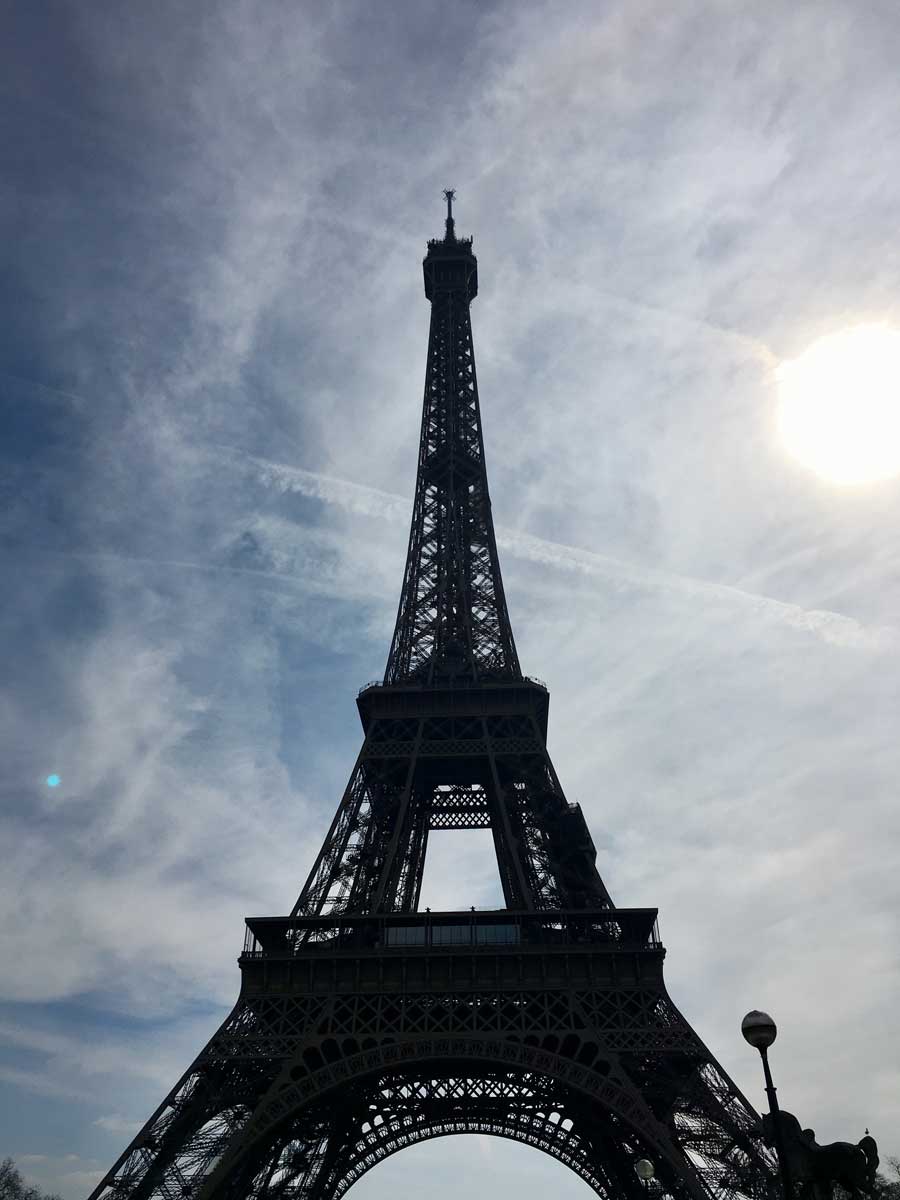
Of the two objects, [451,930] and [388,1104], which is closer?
[451,930]

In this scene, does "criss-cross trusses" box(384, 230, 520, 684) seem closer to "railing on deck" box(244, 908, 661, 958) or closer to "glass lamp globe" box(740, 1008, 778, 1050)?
"railing on deck" box(244, 908, 661, 958)

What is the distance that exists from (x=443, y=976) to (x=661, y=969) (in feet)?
30.8

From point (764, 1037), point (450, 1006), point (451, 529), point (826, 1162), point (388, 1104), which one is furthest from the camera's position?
A: point (451, 529)

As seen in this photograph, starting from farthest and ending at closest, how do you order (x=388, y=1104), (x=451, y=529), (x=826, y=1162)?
(x=451, y=529) → (x=388, y=1104) → (x=826, y=1162)

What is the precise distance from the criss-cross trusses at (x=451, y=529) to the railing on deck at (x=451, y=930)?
15.4 metres

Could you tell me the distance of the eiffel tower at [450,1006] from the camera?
37844mm

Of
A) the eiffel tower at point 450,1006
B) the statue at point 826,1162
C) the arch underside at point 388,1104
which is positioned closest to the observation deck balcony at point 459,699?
the eiffel tower at point 450,1006

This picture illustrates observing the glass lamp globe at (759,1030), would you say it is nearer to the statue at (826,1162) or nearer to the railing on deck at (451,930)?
the statue at (826,1162)

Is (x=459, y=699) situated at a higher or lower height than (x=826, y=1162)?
higher

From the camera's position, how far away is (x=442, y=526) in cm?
6606

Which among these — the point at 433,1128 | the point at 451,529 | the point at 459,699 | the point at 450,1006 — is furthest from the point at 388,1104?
the point at 451,529

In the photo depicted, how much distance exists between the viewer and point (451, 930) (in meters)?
43.8

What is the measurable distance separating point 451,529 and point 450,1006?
106ft

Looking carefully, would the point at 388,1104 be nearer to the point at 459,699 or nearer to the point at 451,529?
the point at 459,699
